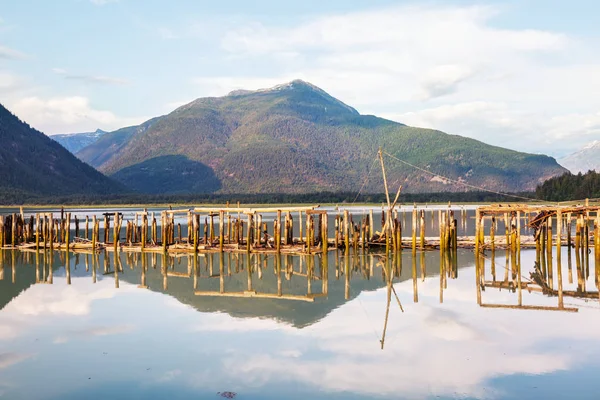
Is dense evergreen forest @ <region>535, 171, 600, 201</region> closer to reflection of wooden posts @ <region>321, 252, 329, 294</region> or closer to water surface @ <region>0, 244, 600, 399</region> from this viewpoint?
reflection of wooden posts @ <region>321, 252, 329, 294</region>

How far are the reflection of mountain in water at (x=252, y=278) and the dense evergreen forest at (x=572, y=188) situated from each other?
Result: 67466mm

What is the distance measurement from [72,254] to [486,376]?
33.0m

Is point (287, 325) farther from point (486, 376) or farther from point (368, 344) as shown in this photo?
point (486, 376)

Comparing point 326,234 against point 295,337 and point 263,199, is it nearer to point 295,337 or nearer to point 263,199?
point 295,337

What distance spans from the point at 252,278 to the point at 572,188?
86084mm

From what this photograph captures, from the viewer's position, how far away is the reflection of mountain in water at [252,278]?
21781mm

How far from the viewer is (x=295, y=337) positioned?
57.9ft

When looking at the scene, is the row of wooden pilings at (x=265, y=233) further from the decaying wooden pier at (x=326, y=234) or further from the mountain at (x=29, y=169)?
the mountain at (x=29, y=169)

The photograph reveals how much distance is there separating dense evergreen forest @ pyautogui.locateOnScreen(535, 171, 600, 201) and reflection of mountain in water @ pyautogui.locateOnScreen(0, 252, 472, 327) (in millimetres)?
67466

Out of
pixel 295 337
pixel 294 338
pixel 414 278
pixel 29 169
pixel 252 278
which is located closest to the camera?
pixel 294 338

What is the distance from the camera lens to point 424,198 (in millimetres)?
161000

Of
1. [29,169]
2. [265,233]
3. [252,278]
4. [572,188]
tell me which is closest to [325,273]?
[252,278]

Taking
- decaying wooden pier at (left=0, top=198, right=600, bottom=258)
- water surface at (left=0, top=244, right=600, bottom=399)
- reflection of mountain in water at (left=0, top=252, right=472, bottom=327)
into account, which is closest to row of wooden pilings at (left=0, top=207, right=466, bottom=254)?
decaying wooden pier at (left=0, top=198, right=600, bottom=258)

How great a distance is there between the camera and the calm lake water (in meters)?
13.7
